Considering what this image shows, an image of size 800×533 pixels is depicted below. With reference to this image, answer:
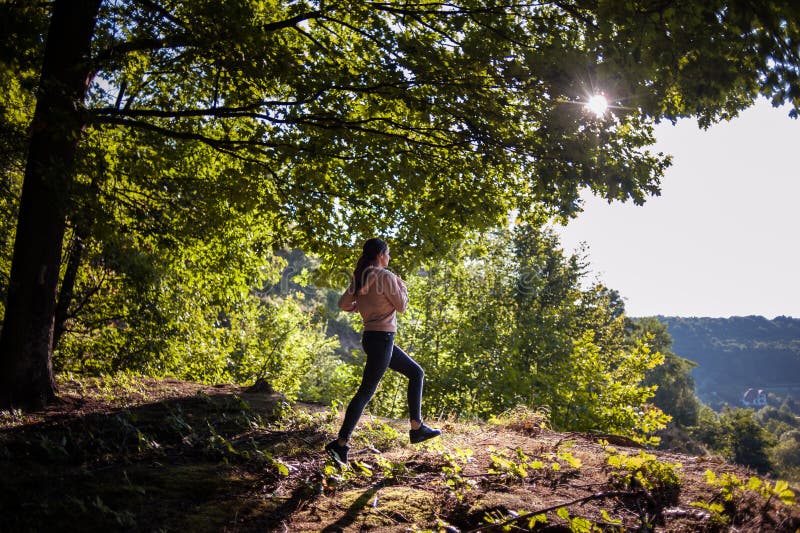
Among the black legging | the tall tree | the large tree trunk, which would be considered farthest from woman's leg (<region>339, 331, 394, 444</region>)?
the large tree trunk

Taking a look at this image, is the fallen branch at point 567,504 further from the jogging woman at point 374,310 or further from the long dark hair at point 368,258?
the long dark hair at point 368,258

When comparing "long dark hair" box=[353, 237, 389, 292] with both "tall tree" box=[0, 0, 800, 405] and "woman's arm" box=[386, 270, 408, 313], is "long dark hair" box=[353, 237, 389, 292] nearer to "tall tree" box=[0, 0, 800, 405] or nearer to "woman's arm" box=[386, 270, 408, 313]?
"woman's arm" box=[386, 270, 408, 313]

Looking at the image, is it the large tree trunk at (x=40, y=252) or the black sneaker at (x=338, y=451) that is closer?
the black sneaker at (x=338, y=451)

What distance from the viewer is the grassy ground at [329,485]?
281 cm

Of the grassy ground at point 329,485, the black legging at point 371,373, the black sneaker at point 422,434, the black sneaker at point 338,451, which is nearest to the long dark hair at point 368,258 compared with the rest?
the black legging at point 371,373

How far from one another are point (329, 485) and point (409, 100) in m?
4.16

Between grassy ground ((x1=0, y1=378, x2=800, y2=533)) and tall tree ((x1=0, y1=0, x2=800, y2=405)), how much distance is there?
8.71ft

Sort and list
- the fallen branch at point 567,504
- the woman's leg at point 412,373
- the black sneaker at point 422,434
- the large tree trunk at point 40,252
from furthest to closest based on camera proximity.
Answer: the large tree trunk at point 40,252, the woman's leg at point 412,373, the black sneaker at point 422,434, the fallen branch at point 567,504

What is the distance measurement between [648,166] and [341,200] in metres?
4.12

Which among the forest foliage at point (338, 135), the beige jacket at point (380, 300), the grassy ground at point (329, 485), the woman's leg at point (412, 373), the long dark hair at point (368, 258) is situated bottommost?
the grassy ground at point (329, 485)

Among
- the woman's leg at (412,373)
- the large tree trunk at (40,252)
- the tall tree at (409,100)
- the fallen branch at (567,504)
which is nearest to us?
the fallen branch at (567,504)

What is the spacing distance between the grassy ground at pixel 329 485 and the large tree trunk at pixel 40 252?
2.96 feet

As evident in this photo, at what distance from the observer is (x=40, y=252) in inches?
245

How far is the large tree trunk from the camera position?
598cm
